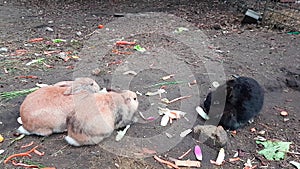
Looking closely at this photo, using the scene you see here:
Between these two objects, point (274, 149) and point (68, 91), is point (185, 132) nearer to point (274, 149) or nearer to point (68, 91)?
point (274, 149)

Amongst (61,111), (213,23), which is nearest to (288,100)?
(61,111)

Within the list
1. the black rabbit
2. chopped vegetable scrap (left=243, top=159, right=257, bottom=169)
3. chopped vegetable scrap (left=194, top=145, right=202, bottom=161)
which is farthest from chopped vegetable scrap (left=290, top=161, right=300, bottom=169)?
chopped vegetable scrap (left=194, top=145, right=202, bottom=161)

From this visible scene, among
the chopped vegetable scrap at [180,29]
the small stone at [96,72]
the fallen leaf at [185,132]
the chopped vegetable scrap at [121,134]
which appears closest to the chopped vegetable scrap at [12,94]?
the small stone at [96,72]

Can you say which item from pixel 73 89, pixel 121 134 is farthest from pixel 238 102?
pixel 73 89

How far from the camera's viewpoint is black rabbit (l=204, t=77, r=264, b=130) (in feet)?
10.3

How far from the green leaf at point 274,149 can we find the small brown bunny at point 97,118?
125 cm

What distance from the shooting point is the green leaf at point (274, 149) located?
111 inches

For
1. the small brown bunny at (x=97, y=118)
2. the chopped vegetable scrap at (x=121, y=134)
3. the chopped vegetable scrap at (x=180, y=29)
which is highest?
the small brown bunny at (x=97, y=118)

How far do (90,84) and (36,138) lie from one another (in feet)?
2.23

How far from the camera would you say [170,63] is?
4.58 meters

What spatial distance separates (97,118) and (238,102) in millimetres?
1367

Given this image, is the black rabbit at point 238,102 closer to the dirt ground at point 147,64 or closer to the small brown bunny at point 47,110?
the dirt ground at point 147,64

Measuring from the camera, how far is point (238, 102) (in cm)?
319

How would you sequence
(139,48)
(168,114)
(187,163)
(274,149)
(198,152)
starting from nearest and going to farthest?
1. (187,163)
2. (198,152)
3. (274,149)
4. (168,114)
5. (139,48)
